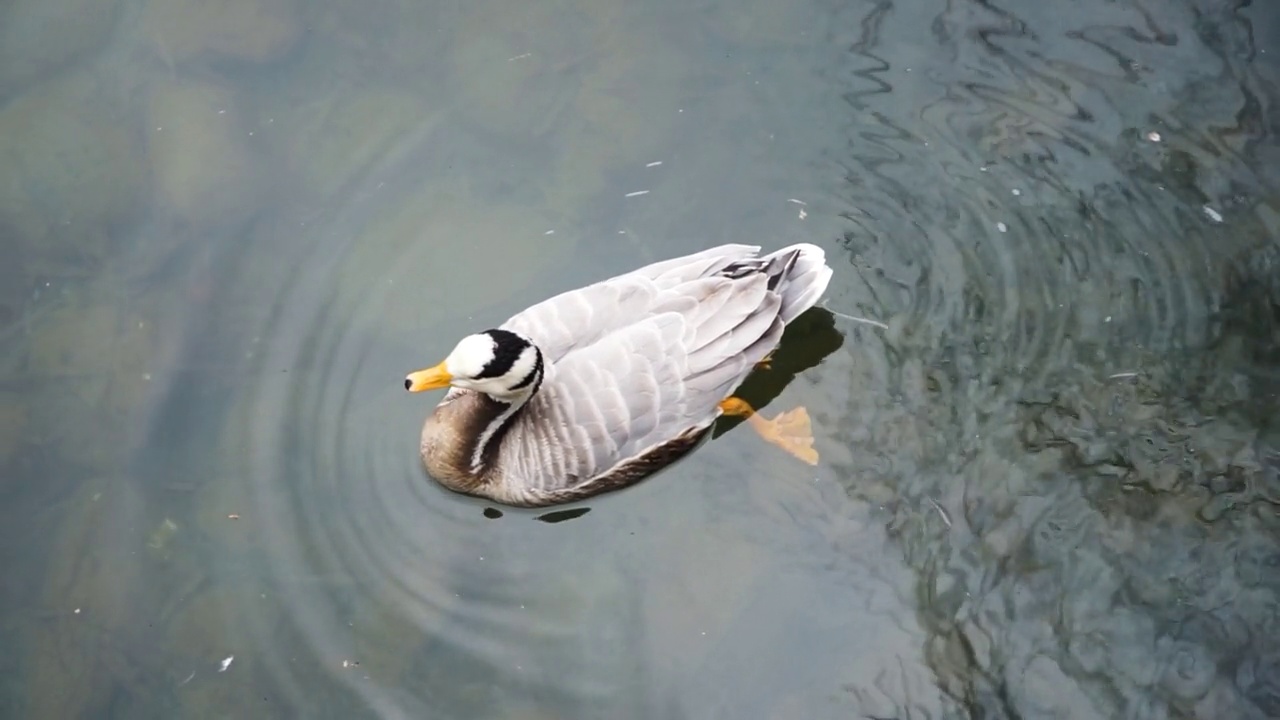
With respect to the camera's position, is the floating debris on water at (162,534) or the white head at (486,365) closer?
the white head at (486,365)

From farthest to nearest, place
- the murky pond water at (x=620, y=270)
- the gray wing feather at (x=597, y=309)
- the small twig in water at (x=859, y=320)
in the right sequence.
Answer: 1. the small twig in water at (x=859, y=320)
2. the gray wing feather at (x=597, y=309)
3. the murky pond water at (x=620, y=270)

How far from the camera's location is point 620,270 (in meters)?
5.77

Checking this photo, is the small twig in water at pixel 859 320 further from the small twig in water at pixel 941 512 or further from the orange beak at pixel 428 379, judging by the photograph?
the orange beak at pixel 428 379

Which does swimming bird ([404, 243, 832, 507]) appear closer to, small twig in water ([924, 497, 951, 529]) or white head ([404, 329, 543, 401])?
white head ([404, 329, 543, 401])

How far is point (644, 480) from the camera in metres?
5.34

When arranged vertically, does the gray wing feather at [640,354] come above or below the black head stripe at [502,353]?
below

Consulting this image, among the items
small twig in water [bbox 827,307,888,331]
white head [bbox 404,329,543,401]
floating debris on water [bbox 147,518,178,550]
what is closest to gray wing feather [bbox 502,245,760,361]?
white head [bbox 404,329,543,401]

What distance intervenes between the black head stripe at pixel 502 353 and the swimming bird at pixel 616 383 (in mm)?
66

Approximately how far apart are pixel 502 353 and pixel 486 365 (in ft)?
0.26

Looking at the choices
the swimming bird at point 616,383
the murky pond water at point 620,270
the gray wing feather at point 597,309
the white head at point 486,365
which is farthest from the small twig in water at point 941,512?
the white head at point 486,365

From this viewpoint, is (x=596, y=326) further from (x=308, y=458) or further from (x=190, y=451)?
(x=190, y=451)

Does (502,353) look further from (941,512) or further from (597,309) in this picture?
Result: (941,512)

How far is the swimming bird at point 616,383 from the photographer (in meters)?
4.95

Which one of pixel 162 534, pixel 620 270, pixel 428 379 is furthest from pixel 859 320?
pixel 162 534
